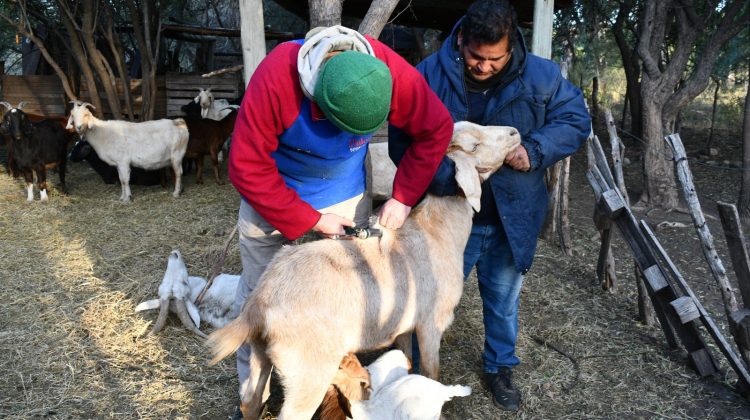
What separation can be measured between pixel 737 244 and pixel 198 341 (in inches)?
149

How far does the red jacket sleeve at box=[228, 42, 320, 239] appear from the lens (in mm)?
2471

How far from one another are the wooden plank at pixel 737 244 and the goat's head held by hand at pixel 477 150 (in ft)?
5.00

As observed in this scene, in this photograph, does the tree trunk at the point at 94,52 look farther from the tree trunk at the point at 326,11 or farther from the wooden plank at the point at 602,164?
the wooden plank at the point at 602,164

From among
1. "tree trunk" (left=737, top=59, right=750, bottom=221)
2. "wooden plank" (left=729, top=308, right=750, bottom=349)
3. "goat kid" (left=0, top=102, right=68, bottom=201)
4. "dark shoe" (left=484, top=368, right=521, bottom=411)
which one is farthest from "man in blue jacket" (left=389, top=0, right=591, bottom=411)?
"goat kid" (left=0, top=102, right=68, bottom=201)

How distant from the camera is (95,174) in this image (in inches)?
428

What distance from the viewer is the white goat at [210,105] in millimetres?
11633

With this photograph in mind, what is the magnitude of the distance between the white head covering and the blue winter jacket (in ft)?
2.23

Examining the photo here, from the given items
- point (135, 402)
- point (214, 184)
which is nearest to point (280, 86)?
point (135, 402)

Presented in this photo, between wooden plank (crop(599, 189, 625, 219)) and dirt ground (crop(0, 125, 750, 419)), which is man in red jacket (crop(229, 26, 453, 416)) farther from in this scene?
wooden plank (crop(599, 189, 625, 219))

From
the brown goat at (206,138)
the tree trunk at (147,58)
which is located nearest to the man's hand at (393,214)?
the brown goat at (206,138)

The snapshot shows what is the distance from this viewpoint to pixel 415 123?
8.93 feet

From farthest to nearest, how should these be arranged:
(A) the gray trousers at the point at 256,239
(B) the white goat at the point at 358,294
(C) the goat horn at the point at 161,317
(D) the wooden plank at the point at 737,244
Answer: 1. (C) the goat horn at the point at 161,317
2. (D) the wooden plank at the point at 737,244
3. (A) the gray trousers at the point at 256,239
4. (B) the white goat at the point at 358,294

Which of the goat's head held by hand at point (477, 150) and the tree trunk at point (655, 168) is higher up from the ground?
the goat's head held by hand at point (477, 150)

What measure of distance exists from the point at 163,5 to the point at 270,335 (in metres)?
10.3
